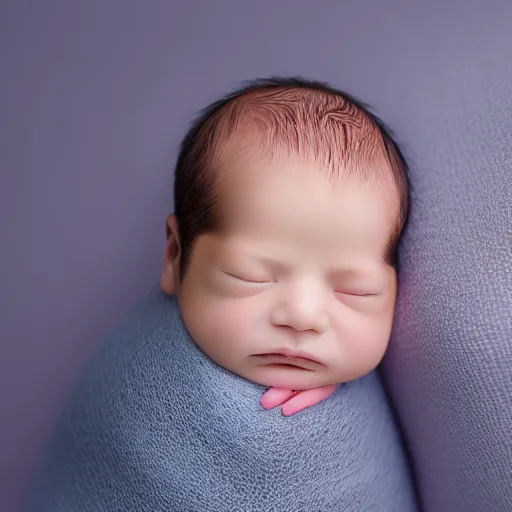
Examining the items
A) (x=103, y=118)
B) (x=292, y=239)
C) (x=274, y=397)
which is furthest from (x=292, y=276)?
(x=103, y=118)

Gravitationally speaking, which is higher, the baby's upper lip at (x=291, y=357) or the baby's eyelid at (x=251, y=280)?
the baby's eyelid at (x=251, y=280)

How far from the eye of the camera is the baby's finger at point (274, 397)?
90 cm

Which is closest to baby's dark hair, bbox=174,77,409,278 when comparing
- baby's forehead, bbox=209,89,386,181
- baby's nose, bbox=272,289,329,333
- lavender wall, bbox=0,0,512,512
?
baby's forehead, bbox=209,89,386,181

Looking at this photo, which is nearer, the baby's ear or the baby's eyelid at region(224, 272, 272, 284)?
the baby's eyelid at region(224, 272, 272, 284)

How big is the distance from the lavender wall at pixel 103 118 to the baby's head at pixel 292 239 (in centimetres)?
46

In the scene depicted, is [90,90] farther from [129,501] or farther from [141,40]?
[129,501]

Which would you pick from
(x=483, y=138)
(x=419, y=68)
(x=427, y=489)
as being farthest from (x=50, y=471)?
(x=419, y=68)

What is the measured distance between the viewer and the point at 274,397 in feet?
2.97

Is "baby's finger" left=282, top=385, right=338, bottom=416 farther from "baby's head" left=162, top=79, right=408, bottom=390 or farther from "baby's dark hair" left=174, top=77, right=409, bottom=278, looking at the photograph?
"baby's dark hair" left=174, top=77, right=409, bottom=278

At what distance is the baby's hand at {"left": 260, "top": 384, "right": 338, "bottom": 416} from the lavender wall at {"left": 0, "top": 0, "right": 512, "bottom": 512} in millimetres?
553

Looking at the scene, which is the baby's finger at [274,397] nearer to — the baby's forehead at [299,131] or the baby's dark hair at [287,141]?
the baby's dark hair at [287,141]

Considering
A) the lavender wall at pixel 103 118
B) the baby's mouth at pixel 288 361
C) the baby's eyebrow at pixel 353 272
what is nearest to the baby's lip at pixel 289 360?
the baby's mouth at pixel 288 361

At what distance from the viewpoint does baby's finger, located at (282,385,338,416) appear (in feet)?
2.96

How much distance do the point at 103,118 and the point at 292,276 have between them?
27.8 inches
